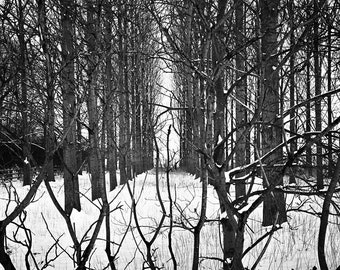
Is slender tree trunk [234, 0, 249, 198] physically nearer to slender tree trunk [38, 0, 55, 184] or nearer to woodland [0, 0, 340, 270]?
woodland [0, 0, 340, 270]

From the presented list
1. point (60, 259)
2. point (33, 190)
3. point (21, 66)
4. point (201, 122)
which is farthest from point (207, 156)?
point (60, 259)

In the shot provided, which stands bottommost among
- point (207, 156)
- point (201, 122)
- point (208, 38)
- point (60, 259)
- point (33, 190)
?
point (60, 259)

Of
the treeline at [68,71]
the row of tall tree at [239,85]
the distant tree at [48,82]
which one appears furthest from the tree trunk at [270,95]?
the distant tree at [48,82]

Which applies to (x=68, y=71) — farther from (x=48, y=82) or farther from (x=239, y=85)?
(x=239, y=85)

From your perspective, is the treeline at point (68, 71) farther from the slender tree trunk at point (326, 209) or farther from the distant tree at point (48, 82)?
the slender tree trunk at point (326, 209)

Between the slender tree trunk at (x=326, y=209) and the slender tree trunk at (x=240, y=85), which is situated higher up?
the slender tree trunk at (x=240, y=85)

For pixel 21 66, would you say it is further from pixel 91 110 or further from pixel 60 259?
pixel 60 259

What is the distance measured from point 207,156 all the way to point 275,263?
3.03 meters

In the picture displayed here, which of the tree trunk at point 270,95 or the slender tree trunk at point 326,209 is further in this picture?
the slender tree trunk at point 326,209

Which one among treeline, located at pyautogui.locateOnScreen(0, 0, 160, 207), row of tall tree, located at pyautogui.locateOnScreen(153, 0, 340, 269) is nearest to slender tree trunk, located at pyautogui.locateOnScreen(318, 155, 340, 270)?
row of tall tree, located at pyautogui.locateOnScreen(153, 0, 340, 269)

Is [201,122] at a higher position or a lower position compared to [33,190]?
higher

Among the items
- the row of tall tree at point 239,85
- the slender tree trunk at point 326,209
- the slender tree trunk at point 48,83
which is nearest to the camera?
the row of tall tree at point 239,85

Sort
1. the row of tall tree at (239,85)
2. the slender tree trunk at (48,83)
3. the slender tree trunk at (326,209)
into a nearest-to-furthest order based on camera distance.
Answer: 1. the row of tall tree at (239,85)
2. the slender tree trunk at (326,209)
3. the slender tree trunk at (48,83)

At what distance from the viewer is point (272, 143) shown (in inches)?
235
